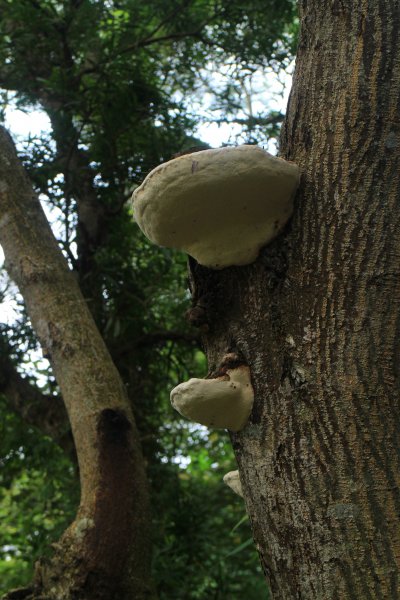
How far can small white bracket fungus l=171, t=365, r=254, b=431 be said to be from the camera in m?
1.38

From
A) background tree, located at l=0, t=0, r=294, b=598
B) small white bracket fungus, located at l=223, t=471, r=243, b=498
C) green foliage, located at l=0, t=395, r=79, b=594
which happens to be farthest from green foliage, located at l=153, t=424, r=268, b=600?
small white bracket fungus, located at l=223, t=471, r=243, b=498

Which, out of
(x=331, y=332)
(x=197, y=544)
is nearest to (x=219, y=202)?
(x=331, y=332)

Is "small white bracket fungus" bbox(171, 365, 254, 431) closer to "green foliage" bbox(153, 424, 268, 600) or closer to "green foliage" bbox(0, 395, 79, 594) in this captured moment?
"green foliage" bbox(153, 424, 268, 600)

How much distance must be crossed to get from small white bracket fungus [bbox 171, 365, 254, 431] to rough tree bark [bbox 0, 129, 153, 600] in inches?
42.8

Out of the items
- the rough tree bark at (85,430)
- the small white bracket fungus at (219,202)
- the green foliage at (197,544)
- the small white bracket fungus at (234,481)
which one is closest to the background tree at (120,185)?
the green foliage at (197,544)

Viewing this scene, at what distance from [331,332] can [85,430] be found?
1.37 meters

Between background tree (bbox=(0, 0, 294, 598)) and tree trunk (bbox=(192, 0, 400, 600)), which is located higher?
background tree (bbox=(0, 0, 294, 598))

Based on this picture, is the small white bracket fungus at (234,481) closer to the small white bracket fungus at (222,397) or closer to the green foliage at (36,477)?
the small white bracket fungus at (222,397)

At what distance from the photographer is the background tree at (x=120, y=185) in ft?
12.3

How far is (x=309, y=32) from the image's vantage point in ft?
5.40

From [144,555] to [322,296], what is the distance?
1420 millimetres

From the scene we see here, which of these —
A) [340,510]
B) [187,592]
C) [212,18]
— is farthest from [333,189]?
[212,18]

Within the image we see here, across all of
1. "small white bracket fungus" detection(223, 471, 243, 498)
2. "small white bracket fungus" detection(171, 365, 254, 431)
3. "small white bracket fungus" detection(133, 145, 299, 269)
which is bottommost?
"small white bracket fungus" detection(223, 471, 243, 498)

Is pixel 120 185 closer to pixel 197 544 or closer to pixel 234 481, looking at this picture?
pixel 197 544
